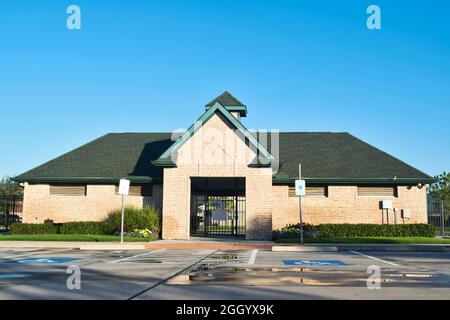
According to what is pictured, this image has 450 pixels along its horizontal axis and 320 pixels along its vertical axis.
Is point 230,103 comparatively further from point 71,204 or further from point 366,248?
point 366,248

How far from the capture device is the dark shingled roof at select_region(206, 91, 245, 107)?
110ft

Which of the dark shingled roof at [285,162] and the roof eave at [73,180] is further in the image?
the roof eave at [73,180]

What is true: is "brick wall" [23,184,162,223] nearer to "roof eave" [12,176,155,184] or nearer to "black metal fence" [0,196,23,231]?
"roof eave" [12,176,155,184]

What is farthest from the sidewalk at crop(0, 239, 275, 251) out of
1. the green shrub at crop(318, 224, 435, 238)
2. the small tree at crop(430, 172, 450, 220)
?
the small tree at crop(430, 172, 450, 220)

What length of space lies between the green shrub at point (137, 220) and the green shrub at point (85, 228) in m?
0.35

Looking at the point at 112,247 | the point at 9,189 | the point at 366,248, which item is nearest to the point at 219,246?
the point at 112,247

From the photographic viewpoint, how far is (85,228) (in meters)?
28.4

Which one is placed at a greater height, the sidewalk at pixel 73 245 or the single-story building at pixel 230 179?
the single-story building at pixel 230 179

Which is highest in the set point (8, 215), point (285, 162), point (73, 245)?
point (285, 162)

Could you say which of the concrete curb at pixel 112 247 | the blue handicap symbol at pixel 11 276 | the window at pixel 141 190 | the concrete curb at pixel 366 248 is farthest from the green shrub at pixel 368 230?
the blue handicap symbol at pixel 11 276

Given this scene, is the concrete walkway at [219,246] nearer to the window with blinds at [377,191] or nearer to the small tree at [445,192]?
the window with blinds at [377,191]

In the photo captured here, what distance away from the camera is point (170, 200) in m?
28.1

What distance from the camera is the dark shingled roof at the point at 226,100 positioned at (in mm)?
33469

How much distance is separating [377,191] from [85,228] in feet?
62.4
